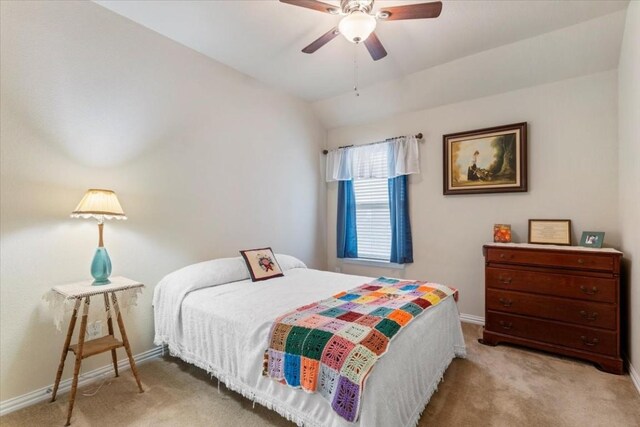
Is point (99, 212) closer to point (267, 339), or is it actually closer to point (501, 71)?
point (267, 339)

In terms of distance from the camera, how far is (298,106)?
4168mm

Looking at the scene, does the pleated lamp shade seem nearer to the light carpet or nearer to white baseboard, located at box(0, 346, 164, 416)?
white baseboard, located at box(0, 346, 164, 416)

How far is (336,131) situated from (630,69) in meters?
3.11

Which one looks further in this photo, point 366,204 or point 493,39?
point 366,204

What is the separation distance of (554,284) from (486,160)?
4.64ft

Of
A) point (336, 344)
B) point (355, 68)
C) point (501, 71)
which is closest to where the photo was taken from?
point (336, 344)

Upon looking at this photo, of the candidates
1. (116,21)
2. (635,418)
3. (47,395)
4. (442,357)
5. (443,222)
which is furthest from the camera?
(443,222)

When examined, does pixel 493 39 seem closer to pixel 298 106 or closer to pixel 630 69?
pixel 630 69

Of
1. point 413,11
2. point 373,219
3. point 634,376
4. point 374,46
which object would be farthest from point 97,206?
point 634,376

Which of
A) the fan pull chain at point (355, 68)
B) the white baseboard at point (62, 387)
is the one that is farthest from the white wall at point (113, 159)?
the fan pull chain at point (355, 68)

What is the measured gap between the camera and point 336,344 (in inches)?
57.5

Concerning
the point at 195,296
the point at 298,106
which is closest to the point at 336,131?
the point at 298,106

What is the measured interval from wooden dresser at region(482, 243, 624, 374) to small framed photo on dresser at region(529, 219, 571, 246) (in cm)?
36

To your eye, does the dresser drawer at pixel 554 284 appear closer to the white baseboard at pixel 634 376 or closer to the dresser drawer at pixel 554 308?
the dresser drawer at pixel 554 308
